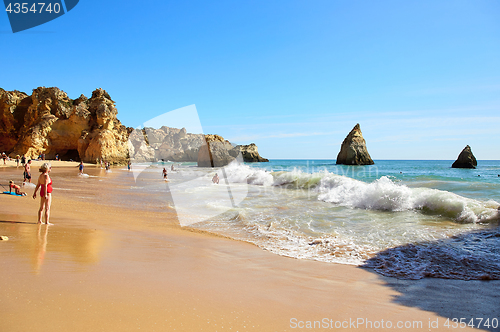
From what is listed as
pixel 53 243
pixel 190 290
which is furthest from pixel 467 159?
pixel 53 243

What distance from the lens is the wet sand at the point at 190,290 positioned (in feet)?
7.73

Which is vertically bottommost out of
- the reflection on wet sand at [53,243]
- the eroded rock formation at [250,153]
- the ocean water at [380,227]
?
the ocean water at [380,227]

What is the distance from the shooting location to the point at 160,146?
12762cm

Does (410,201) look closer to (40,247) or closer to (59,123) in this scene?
(40,247)

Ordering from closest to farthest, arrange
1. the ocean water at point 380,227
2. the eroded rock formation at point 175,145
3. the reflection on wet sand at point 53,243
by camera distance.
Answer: the reflection on wet sand at point 53,243 < the ocean water at point 380,227 < the eroded rock formation at point 175,145

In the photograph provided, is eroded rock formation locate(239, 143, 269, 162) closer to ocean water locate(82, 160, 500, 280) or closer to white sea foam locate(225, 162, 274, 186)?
white sea foam locate(225, 162, 274, 186)

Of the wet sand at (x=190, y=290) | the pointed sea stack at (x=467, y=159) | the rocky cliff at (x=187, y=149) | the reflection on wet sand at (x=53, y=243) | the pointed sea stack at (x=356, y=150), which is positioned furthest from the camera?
the rocky cliff at (x=187, y=149)

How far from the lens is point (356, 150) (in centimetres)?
4869

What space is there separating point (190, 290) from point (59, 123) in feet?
158

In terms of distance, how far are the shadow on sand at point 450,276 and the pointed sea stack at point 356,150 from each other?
45095 millimetres

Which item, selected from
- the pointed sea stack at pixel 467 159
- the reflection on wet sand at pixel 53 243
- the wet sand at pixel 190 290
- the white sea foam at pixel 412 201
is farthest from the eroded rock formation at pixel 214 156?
the wet sand at pixel 190 290

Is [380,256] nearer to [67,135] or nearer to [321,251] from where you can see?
[321,251]

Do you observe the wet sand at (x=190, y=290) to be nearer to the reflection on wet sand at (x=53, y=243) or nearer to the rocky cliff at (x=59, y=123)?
the reflection on wet sand at (x=53, y=243)

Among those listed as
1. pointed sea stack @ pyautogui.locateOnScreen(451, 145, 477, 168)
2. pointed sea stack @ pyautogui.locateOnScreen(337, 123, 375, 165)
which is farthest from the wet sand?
pointed sea stack @ pyautogui.locateOnScreen(337, 123, 375, 165)
